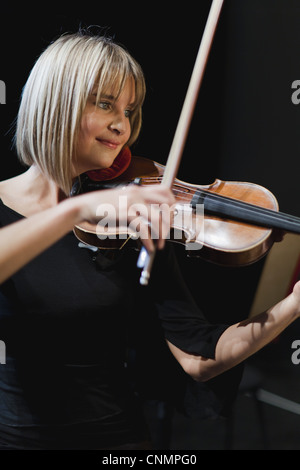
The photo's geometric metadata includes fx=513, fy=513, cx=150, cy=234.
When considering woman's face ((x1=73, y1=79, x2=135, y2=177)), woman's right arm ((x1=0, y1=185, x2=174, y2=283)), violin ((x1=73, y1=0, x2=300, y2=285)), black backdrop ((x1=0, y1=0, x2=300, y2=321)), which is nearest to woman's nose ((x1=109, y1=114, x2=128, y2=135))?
woman's face ((x1=73, y1=79, x2=135, y2=177))

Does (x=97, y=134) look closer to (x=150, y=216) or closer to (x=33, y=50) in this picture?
(x=150, y=216)

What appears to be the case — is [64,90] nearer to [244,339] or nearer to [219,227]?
[219,227]

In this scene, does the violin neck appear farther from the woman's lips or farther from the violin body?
the woman's lips

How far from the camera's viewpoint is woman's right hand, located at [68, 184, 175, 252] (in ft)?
2.23

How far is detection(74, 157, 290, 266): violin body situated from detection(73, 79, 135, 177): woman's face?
0.12 meters

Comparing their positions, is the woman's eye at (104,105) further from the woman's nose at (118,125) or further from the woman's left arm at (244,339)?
the woman's left arm at (244,339)

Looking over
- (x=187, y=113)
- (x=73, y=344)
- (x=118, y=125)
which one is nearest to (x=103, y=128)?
(x=118, y=125)

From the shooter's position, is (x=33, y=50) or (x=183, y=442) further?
(x=183, y=442)

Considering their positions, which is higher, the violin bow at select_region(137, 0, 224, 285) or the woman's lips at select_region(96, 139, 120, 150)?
the violin bow at select_region(137, 0, 224, 285)

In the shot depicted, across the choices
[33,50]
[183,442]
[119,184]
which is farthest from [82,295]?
[183,442]

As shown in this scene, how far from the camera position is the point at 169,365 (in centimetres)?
125

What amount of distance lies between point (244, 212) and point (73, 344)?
42 centimetres

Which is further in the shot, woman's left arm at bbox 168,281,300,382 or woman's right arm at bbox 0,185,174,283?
woman's left arm at bbox 168,281,300,382
